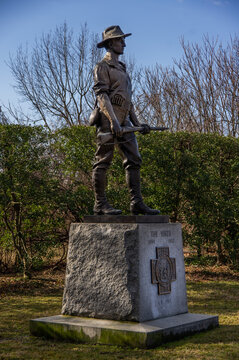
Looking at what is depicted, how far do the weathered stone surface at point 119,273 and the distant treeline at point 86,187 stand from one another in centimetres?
408

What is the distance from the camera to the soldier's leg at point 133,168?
638 cm

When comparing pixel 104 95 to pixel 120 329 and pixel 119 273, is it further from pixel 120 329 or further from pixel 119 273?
pixel 120 329

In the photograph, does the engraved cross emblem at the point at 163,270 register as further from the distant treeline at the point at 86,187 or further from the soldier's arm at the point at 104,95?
the distant treeline at the point at 86,187

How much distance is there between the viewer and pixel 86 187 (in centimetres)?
1099

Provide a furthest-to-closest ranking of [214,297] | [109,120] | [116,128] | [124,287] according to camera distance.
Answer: [214,297]
[109,120]
[116,128]
[124,287]

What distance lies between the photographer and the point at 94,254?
6066mm

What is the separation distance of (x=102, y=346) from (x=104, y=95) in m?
2.80


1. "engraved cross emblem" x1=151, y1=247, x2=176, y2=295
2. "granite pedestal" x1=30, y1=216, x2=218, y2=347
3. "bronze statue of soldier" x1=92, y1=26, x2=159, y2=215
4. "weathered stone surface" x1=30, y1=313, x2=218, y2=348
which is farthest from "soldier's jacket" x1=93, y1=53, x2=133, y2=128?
"weathered stone surface" x1=30, y1=313, x2=218, y2=348

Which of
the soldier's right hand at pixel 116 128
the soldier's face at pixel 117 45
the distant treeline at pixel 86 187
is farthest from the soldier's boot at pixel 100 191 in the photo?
the distant treeline at pixel 86 187

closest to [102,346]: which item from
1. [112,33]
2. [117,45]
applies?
[117,45]

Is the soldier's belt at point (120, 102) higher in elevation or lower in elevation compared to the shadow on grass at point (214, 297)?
higher

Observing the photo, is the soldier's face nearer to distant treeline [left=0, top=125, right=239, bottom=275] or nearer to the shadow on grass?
the shadow on grass

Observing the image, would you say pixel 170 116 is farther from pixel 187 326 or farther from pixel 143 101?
pixel 187 326

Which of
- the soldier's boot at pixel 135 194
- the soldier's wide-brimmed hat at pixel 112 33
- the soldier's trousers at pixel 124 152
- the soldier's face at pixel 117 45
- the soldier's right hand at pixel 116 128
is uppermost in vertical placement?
the soldier's wide-brimmed hat at pixel 112 33
